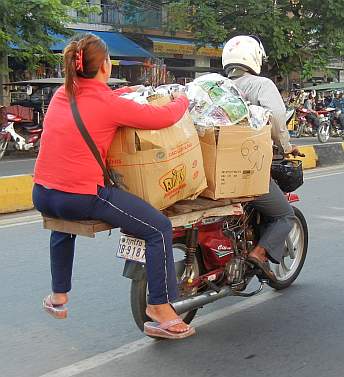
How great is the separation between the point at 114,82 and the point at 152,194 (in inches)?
557

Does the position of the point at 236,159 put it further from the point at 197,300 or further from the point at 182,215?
the point at 197,300

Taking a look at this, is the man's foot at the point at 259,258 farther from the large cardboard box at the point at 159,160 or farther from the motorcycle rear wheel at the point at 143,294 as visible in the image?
the large cardboard box at the point at 159,160

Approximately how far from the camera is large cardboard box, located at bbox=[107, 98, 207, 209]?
312 cm

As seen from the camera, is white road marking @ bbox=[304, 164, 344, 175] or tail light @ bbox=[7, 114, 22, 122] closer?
white road marking @ bbox=[304, 164, 344, 175]

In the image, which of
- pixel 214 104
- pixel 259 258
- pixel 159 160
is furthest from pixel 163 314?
pixel 214 104

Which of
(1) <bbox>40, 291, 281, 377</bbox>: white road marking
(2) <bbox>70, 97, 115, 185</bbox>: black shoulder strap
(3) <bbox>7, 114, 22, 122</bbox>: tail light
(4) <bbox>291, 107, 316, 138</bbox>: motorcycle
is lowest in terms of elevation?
(4) <bbox>291, 107, 316, 138</bbox>: motorcycle

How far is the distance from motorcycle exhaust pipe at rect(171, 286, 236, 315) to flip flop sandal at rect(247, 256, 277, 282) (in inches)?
11.1

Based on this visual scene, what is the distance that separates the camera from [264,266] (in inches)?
163

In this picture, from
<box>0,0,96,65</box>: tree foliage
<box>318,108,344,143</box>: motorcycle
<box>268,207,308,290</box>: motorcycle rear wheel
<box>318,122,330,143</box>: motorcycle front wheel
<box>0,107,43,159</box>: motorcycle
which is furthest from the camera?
<box>318,108,344,143</box>: motorcycle

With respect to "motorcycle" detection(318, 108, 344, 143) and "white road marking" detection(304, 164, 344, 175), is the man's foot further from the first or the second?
"motorcycle" detection(318, 108, 344, 143)

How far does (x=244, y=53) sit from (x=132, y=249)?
1.50 meters

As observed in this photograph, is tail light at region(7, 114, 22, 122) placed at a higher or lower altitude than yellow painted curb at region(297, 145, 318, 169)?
higher

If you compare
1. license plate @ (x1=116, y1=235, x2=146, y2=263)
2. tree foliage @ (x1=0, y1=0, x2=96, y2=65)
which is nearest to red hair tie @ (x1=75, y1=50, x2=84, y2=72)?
license plate @ (x1=116, y1=235, x2=146, y2=263)

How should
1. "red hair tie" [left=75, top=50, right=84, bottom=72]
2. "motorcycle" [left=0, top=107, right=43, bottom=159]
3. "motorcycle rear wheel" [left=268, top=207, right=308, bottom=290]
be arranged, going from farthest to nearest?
"motorcycle" [left=0, top=107, right=43, bottom=159] < "motorcycle rear wheel" [left=268, top=207, right=308, bottom=290] < "red hair tie" [left=75, top=50, right=84, bottom=72]
